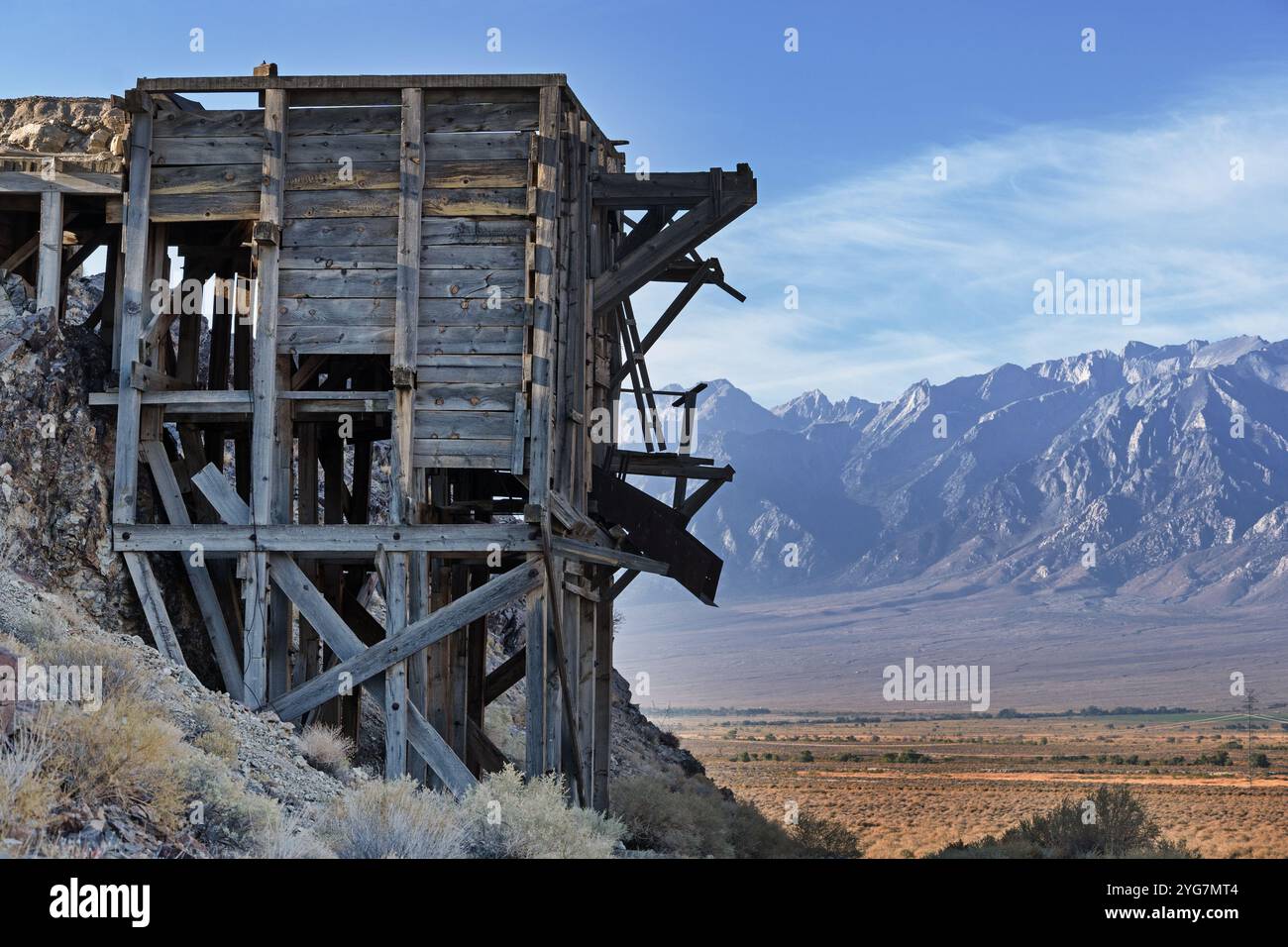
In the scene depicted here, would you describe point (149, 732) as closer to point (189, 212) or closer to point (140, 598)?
point (140, 598)

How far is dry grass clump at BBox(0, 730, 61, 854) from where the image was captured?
8586 mm

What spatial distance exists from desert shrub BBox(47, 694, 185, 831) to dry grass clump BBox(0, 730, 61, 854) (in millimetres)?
148

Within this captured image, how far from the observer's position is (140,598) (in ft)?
57.2

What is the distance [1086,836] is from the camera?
22500 mm

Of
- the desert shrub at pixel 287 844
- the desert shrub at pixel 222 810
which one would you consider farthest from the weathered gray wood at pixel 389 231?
the desert shrub at pixel 287 844

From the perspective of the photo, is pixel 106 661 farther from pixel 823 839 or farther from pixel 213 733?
pixel 823 839

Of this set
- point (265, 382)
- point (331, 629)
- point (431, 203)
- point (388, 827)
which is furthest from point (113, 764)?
point (431, 203)

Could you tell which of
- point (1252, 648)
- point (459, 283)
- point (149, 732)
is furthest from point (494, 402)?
point (1252, 648)

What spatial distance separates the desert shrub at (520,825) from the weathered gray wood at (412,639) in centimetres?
312

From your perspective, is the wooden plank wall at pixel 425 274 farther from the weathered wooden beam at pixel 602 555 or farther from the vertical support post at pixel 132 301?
the weathered wooden beam at pixel 602 555

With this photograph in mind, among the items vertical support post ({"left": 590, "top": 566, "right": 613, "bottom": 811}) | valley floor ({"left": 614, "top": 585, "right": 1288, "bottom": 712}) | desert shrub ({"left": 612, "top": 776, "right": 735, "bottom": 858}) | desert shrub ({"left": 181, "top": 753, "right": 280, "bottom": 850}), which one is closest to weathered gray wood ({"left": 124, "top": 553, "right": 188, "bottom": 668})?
vertical support post ({"left": 590, "top": 566, "right": 613, "bottom": 811})

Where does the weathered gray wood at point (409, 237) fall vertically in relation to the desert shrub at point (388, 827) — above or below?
above

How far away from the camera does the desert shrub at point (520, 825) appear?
11867 millimetres
